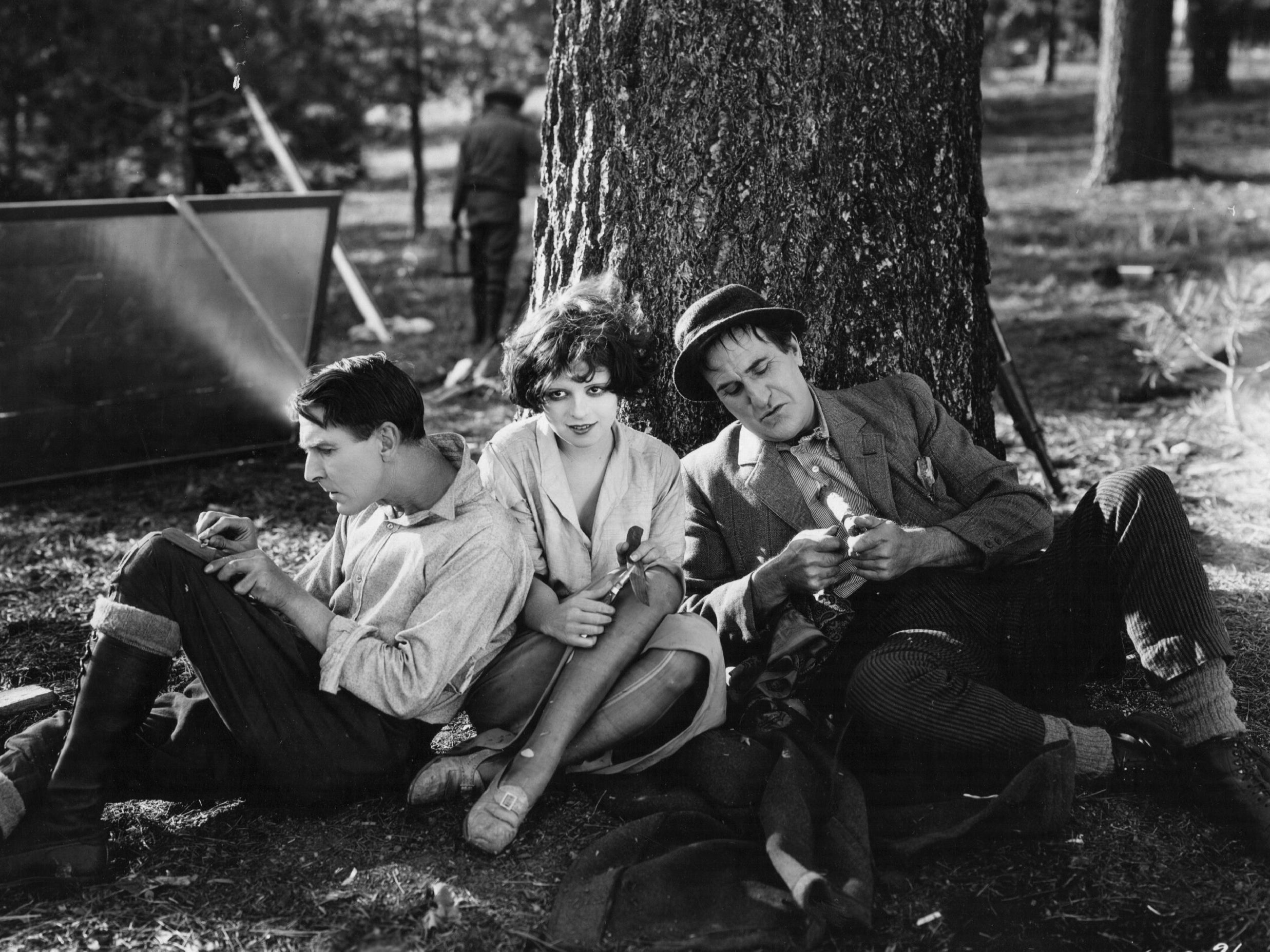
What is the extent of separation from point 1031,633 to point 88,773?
2132 millimetres

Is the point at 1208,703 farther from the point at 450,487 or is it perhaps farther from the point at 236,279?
the point at 236,279

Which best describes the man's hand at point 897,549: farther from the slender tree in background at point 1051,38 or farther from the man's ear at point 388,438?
the slender tree in background at point 1051,38

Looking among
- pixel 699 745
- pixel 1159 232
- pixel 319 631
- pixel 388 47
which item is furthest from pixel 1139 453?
pixel 388 47

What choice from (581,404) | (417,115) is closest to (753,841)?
(581,404)

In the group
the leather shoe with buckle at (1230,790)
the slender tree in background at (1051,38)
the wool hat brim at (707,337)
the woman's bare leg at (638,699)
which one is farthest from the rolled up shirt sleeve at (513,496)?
the slender tree in background at (1051,38)

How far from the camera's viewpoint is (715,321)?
3.09 metres

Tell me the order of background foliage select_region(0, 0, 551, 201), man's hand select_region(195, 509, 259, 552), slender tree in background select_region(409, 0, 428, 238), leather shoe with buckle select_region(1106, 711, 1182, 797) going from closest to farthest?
man's hand select_region(195, 509, 259, 552)
leather shoe with buckle select_region(1106, 711, 1182, 797)
background foliage select_region(0, 0, 551, 201)
slender tree in background select_region(409, 0, 428, 238)

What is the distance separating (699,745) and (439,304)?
7.64m

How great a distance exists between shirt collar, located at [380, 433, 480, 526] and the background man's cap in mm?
7250

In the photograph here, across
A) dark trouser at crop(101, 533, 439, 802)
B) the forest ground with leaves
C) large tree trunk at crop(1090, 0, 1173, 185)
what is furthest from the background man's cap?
→ dark trouser at crop(101, 533, 439, 802)

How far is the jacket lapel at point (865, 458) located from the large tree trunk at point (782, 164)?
1.38 ft

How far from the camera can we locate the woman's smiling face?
297 cm

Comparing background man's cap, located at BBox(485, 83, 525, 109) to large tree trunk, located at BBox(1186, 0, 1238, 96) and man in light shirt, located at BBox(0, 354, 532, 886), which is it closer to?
man in light shirt, located at BBox(0, 354, 532, 886)

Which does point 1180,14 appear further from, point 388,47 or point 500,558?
point 500,558
